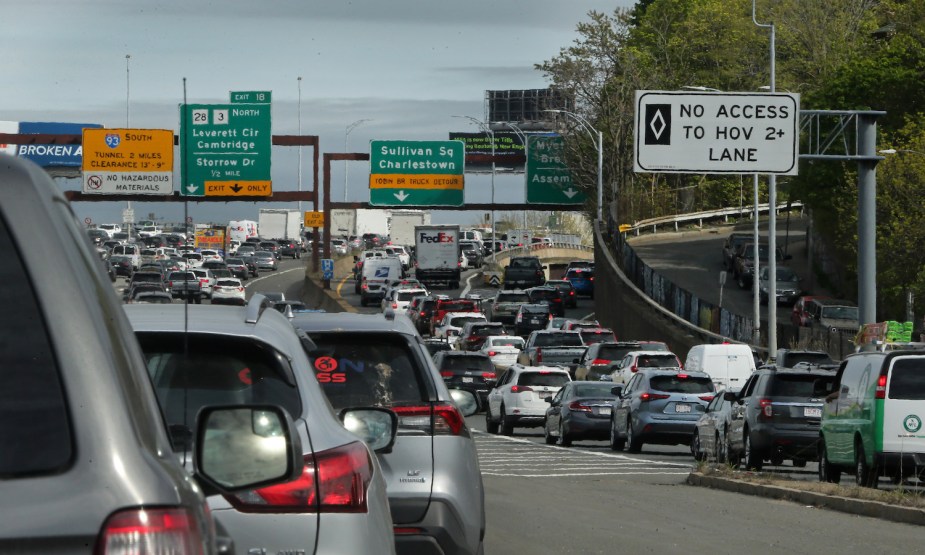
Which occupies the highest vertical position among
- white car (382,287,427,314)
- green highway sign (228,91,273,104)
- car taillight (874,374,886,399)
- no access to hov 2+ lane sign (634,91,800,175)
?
green highway sign (228,91,273,104)

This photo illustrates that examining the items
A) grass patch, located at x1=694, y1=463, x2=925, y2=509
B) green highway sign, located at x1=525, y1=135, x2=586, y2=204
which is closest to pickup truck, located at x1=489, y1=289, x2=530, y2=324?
green highway sign, located at x1=525, y1=135, x2=586, y2=204

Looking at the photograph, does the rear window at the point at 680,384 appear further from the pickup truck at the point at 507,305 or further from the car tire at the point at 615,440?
the pickup truck at the point at 507,305

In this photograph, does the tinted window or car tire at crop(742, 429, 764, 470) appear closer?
the tinted window

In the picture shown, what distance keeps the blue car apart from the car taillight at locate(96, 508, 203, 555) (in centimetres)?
8487

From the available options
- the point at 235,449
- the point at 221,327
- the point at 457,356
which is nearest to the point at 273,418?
the point at 235,449

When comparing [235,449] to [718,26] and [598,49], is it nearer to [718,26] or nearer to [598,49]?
[598,49]

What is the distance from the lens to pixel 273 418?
3.91 metres

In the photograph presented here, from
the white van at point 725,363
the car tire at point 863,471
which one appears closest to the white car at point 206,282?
the white van at point 725,363

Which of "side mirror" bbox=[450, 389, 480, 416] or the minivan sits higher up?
"side mirror" bbox=[450, 389, 480, 416]

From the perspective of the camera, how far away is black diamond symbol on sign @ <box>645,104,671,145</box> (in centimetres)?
3269

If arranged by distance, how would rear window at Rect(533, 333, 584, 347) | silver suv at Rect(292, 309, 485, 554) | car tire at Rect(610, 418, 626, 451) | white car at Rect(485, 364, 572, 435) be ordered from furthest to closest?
rear window at Rect(533, 333, 584, 347), white car at Rect(485, 364, 572, 435), car tire at Rect(610, 418, 626, 451), silver suv at Rect(292, 309, 485, 554)

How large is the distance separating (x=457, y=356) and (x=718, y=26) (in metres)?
60.9

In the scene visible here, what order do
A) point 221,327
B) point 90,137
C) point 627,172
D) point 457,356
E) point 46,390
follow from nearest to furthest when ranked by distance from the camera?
point 46,390, point 221,327, point 457,356, point 90,137, point 627,172

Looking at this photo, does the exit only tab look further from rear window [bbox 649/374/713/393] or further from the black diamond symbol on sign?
rear window [bbox 649/374/713/393]
